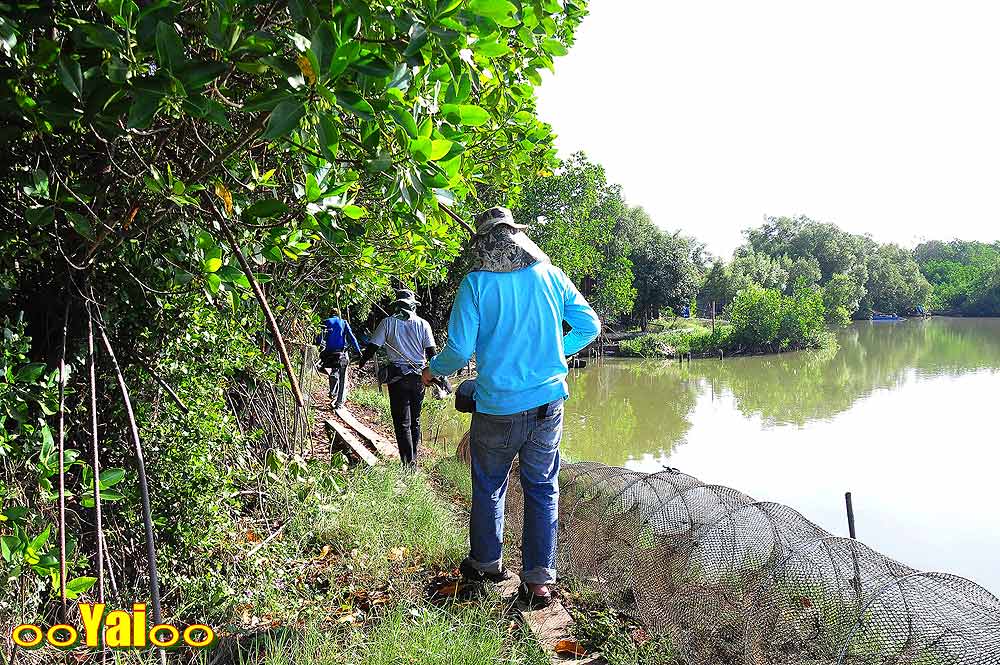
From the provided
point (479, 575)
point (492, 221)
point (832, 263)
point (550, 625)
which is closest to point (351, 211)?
point (492, 221)

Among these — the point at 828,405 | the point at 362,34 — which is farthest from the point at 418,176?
the point at 828,405

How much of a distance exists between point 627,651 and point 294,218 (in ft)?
7.70

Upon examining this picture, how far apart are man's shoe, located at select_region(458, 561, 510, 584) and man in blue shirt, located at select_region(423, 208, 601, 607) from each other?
16cm

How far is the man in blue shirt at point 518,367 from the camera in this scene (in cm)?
321

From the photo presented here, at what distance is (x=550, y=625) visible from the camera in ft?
10.4

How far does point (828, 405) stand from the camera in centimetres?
2111

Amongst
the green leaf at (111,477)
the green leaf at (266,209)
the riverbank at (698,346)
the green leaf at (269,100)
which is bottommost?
the riverbank at (698,346)

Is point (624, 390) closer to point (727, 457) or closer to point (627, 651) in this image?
point (727, 457)

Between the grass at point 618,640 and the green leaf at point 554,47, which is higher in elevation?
the green leaf at point 554,47

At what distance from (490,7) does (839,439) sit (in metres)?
16.5

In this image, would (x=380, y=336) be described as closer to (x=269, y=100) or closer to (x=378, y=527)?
(x=378, y=527)

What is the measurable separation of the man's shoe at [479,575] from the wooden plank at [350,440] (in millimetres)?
2499

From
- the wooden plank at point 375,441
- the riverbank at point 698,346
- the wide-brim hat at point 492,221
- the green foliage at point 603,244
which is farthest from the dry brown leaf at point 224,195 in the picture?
the riverbank at point 698,346

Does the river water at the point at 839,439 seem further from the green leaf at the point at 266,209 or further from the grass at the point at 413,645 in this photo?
the green leaf at the point at 266,209
